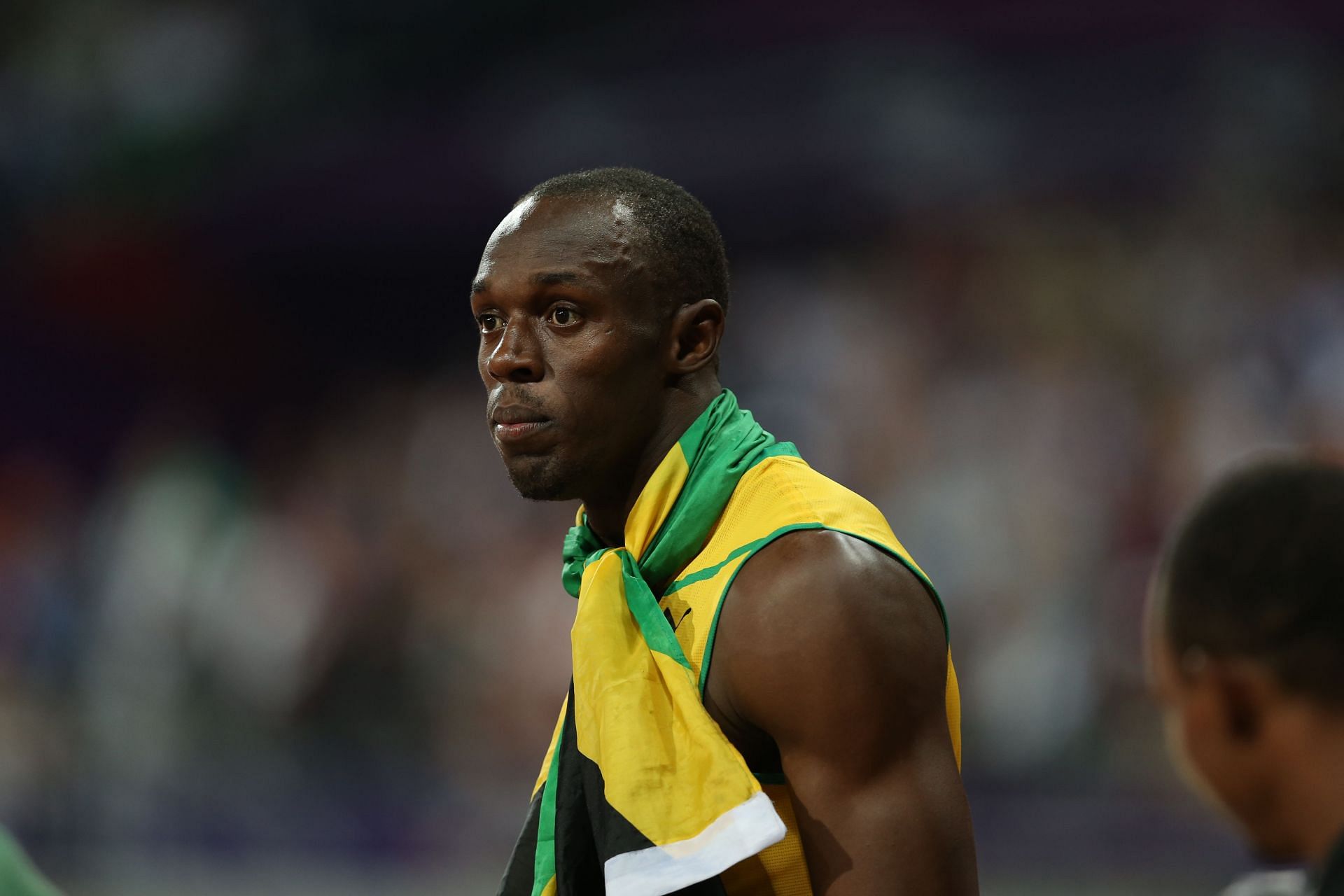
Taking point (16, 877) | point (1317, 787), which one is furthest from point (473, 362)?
point (1317, 787)

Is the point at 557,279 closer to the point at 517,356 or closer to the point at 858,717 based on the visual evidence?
the point at 517,356

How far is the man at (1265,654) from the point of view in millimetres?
1997

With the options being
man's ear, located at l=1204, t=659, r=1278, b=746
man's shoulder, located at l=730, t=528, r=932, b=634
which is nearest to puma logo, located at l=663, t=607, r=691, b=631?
man's shoulder, located at l=730, t=528, r=932, b=634

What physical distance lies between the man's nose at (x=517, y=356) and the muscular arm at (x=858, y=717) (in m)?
0.59

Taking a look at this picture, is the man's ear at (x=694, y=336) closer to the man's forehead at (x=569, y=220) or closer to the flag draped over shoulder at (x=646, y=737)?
the flag draped over shoulder at (x=646, y=737)

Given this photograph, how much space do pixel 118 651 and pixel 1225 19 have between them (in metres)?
7.92

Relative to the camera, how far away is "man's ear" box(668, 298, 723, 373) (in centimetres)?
290

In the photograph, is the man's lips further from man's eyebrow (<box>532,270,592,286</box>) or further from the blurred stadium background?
the blurred stadium background

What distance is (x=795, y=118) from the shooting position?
34.6ft

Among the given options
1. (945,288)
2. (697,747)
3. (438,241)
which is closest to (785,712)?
(697,747)

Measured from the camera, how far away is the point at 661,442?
9.53 ft

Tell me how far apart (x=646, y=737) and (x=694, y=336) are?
0.74 metres

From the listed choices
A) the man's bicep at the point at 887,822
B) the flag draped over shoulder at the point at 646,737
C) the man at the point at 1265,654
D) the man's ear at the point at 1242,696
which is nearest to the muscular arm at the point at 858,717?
the man's bicep at the point at 887,822

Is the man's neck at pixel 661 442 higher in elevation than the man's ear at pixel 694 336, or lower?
lower
